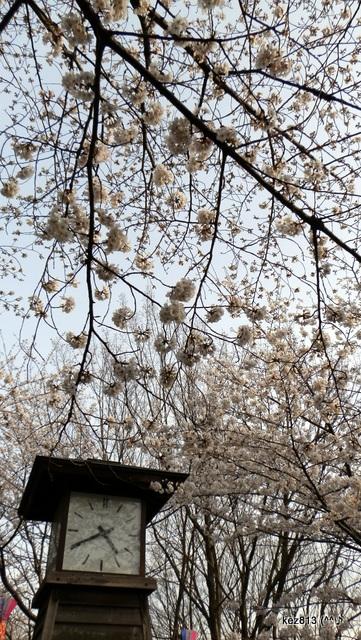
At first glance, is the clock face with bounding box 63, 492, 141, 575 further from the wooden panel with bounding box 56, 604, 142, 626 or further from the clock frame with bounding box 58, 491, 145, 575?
the wooden panel with bounding box 56, 604, 142, 626

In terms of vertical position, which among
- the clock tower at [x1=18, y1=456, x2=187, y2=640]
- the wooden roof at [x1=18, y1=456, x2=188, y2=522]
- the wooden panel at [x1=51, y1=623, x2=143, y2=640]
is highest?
the wooden roof at [x1=18, y1=456, x2=188, y2=522]

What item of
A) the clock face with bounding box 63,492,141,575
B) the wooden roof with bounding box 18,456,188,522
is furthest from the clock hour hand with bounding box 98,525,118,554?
the wooden roof with bounding box 18,456,188,522

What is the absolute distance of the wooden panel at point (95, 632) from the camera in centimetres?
334

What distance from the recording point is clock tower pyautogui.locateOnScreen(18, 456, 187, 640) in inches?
135

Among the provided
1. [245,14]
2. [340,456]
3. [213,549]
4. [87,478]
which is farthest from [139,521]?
[213,549]

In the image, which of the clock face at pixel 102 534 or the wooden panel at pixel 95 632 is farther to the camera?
the clock face at pixel 102 534

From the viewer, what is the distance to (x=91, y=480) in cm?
389

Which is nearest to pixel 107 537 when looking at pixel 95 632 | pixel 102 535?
pixel 102 535

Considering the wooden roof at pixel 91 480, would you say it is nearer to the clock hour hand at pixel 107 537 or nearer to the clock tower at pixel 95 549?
the clock tower at pixel 95 549

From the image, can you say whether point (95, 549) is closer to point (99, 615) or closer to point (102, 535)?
point (102, 535)

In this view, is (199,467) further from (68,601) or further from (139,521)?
(68,601)

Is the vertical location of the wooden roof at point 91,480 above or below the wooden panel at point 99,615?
above

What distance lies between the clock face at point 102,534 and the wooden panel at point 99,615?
8.9 inches

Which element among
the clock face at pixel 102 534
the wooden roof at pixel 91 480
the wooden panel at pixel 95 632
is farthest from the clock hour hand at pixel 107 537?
the wooden panel at pixel 95 632
